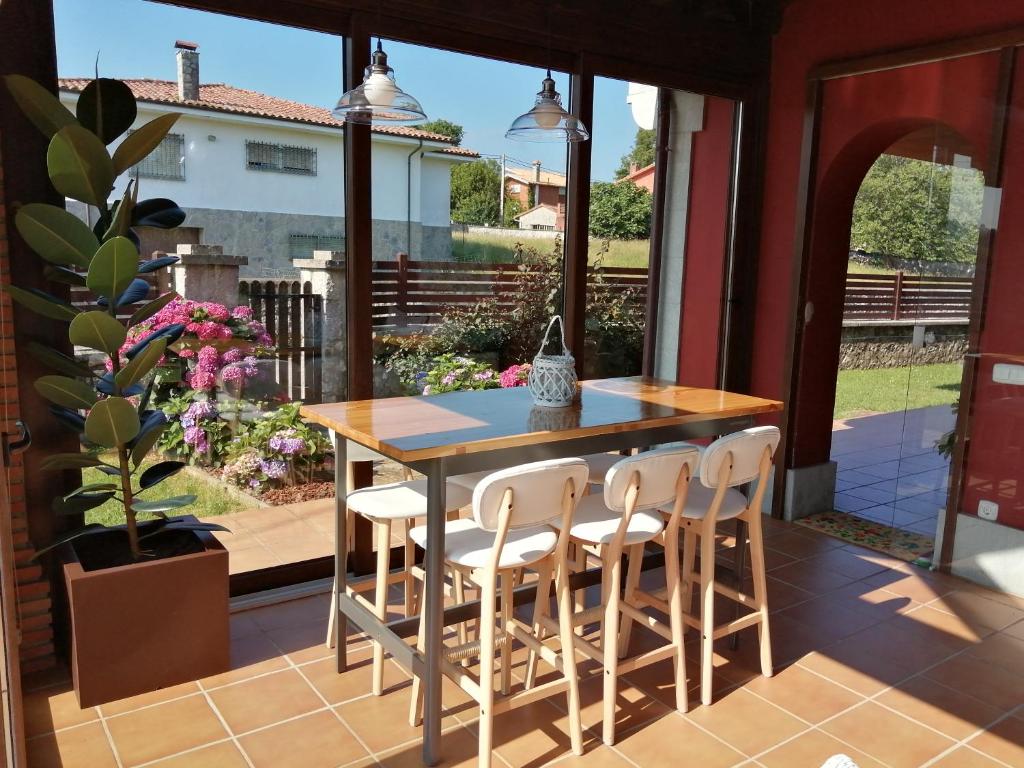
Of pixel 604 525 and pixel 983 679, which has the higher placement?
pixel 604 525

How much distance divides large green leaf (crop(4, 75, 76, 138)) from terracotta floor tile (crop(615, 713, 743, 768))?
280 cm

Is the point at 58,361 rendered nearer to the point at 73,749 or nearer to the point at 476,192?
the point at 73,749

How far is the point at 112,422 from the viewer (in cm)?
279

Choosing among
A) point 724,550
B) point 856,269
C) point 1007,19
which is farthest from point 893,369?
point 1007,19

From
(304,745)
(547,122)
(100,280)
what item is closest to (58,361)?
(100,280)

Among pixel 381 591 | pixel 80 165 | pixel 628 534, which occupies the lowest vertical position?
pixel 381 591

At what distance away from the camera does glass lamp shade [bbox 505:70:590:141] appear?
10.1 ft

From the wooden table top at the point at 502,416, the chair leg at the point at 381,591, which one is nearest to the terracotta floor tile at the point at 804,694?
the wooden table top at the point at 502,416

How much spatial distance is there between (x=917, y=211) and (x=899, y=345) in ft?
2.46

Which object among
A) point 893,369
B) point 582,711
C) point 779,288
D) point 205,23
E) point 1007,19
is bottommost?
point 582,711

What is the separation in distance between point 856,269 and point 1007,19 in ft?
5.07

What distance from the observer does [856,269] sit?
5.07 m

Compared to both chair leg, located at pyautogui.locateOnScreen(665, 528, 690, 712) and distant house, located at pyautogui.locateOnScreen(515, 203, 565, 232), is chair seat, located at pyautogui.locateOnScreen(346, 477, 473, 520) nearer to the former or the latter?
chair leg, located at pyautogui.locateOnScreen(665, 528, 690, 712)

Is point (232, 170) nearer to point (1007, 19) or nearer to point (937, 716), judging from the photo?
point (937, 716)
